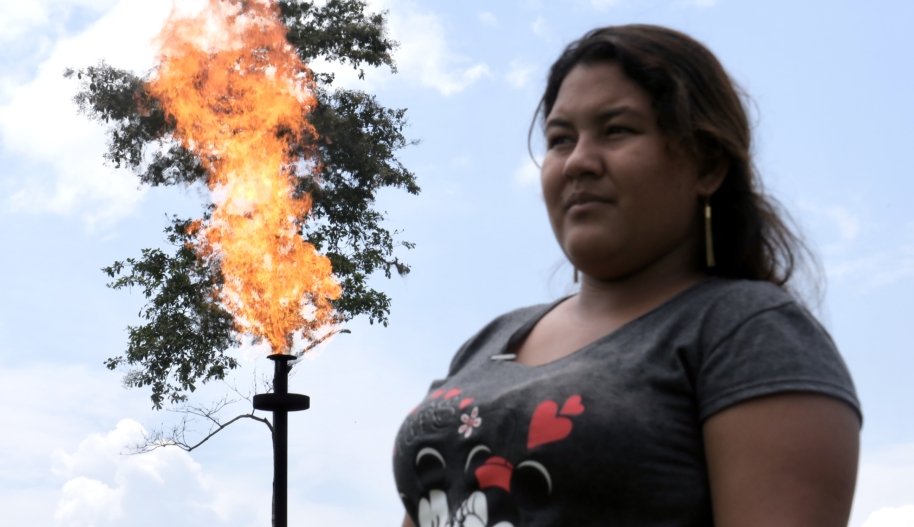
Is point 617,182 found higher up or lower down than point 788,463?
higher up

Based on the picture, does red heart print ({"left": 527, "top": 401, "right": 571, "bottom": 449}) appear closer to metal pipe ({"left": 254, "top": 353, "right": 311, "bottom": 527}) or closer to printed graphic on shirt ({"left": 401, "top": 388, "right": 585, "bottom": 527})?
printed graphic on shirt ({"left": 401, "top": 388, "right": 585, "bottom": 527})

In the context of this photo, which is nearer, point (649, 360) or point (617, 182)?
point (649, 360)

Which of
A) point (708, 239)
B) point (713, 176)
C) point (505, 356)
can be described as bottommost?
point (505, 356)

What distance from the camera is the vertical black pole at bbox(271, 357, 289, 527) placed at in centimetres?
628

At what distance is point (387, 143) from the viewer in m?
13.2

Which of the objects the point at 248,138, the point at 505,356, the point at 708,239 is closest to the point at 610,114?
the point at 708,239

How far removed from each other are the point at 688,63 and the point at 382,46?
1195cm

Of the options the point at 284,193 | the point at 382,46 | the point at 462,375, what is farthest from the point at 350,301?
the point at 462,375

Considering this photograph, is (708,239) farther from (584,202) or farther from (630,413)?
(630,413)

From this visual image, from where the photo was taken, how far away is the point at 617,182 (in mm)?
1699

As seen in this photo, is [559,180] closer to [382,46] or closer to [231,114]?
[231,114]

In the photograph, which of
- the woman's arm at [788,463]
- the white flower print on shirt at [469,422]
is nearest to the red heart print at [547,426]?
the white flower print on shirt at [469,422]

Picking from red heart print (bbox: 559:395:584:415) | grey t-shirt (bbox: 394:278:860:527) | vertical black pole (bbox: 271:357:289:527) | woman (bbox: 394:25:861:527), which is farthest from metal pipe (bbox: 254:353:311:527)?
red heart print (bbox: 559:395:584:415)

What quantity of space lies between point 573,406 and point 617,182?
17.8 inches
